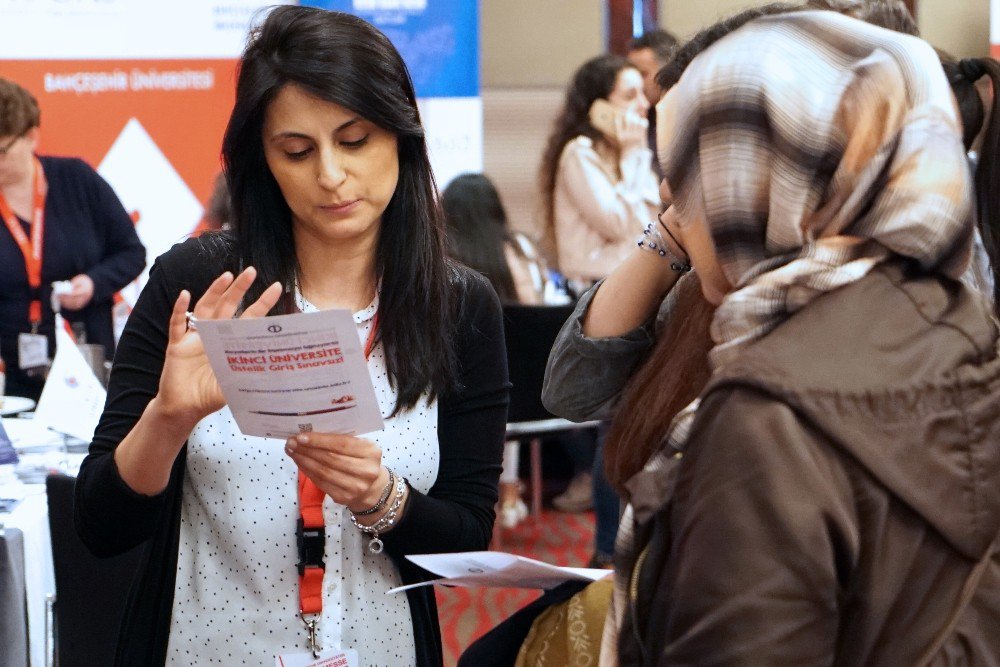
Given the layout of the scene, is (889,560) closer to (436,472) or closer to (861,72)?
(861,72)

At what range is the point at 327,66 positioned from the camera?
168 cm

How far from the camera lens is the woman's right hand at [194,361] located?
152 centimetres

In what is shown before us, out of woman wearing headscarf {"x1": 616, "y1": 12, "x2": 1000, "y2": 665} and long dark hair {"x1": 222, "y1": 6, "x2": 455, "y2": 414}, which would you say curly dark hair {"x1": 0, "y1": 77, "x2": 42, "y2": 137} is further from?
woman wearing headscarf {"x1": 616, "y1": 12, "x2": 1000, "y2": 665}

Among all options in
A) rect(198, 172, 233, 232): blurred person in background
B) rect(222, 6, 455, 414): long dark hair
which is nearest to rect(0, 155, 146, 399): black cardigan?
rect(198, 172, 233, 232): blurred person in background

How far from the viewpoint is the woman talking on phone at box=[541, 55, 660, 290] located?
4.84 m

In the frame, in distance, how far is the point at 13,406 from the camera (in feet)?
11.9

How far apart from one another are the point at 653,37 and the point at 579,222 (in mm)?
1026

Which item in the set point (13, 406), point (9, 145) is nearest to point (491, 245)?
point (9, 145)

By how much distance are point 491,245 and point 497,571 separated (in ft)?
11.5

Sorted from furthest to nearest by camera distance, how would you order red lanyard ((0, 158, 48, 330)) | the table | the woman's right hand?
red lanyard ((0, 158, 48, 330)), the table, the woman's right hand

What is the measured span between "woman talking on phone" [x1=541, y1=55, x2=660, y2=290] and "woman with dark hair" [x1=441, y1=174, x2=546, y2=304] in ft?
0.62

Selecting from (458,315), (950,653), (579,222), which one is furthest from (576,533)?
(950,653)

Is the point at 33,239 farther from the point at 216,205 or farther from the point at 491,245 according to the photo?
the point at 491,245

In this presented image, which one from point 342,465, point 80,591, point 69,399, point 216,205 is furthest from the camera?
point 216,205
